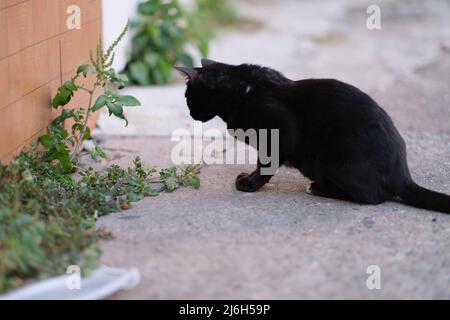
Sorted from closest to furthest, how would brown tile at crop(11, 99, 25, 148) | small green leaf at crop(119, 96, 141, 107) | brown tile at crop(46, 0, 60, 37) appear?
brown tile at crop(11, 99, 25, 148)
small green leaf at crop(119, 96, 141, 107)
brown tile at crop(46, 0, 60, 37)

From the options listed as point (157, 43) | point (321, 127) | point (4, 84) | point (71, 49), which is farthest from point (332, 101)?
point (157, 43)

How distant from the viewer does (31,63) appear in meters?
3.88

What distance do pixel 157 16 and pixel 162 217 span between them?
4461 millimetres

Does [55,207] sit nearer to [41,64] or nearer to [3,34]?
[3,34]

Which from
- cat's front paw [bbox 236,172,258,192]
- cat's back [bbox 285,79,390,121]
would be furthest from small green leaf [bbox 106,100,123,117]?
cat's back [bbox 285,79,390,121]

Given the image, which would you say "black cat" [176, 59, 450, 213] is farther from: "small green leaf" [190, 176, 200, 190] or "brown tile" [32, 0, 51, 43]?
"brown tile" [32, 0, 51, 43]

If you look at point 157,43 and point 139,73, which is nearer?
point 139,73

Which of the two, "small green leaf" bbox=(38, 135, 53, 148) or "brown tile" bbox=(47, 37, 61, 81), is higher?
"brown tile" bbox=(47, 37, 61, 81)

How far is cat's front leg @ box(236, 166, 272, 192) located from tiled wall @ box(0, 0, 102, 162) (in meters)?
1.26

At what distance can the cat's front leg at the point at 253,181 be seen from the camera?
393 centimetres

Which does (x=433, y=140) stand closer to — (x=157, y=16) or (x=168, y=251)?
(x=168, y=251)

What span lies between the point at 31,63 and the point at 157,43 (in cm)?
350

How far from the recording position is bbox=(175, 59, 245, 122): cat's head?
3994mm
